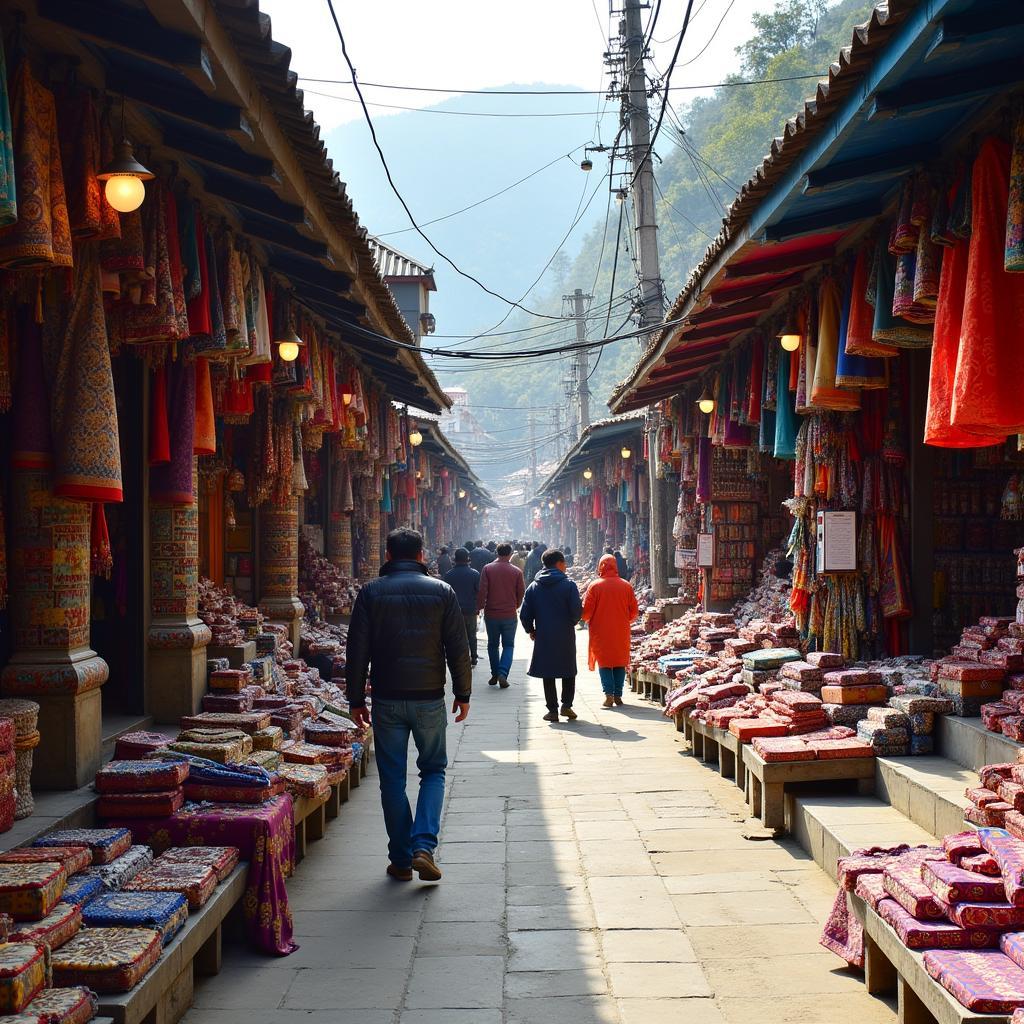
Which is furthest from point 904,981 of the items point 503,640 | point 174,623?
point 503,640

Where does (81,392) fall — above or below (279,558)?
above

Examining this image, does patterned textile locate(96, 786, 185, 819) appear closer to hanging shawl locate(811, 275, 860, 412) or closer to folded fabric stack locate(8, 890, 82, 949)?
folded fabric stack locate(8, 890, 82, 949)

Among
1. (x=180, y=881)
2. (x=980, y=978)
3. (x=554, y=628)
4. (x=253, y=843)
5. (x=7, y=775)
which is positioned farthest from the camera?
(x=554, y=628)

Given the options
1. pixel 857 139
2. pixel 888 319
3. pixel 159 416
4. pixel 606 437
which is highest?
pixel 606 437

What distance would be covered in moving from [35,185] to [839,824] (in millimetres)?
4909

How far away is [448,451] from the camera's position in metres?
26.2

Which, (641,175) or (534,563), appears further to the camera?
(534,563)

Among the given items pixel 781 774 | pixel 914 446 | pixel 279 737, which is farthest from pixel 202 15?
pixel 914 446

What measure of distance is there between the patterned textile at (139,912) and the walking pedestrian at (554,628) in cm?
762

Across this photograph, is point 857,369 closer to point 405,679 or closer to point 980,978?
point 405,679

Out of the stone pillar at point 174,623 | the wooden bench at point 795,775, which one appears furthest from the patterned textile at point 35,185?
the wooden bench at point 795,775

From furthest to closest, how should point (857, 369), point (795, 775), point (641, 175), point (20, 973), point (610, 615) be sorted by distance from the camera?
point (641, 175) < point (610, 615) < point (857, 369) < point (795, 775) < point (20, 973)

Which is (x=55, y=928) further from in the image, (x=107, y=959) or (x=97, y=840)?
(x=97, y=840)

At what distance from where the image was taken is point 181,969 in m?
4.18
